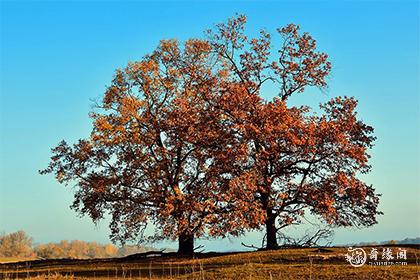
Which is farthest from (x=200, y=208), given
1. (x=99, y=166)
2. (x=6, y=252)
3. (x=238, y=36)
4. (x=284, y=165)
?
(x=6, y=252)

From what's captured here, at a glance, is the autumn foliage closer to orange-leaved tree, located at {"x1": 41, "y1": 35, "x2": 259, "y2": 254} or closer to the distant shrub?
orange-leaved tree, located at {"x1": 41, "y1": 35, "x2": 259, "y2": 254}

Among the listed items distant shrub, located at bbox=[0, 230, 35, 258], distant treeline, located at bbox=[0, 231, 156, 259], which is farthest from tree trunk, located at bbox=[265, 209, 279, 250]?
distant shrub, located at bbox=[0, 230, 35, 258]

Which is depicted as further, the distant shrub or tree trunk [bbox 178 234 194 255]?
the distant shrub

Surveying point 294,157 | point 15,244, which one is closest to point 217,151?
point 294,157

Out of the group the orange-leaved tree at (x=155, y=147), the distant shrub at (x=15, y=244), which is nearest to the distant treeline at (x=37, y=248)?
the distant shrub at (x=15, y=244)

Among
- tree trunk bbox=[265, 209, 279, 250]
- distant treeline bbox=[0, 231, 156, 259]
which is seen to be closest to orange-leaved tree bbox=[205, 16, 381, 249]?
tree trunk bbox=[265, 209, 279, 250]

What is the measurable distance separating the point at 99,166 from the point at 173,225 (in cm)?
534

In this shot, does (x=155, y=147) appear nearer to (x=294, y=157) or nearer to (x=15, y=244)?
(x=294, y=157)

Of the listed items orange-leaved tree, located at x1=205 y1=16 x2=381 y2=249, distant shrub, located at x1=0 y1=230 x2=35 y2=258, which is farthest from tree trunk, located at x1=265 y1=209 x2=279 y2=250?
distant shrub, located at x1=0 y1=230 x2=35 y2=258

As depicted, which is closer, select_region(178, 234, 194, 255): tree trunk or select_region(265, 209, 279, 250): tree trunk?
select_region(265, 209, 279, 250): tree trunk

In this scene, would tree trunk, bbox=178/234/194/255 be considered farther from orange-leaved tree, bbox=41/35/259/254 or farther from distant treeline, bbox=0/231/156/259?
distant treeline, bbox=0/231/156/259

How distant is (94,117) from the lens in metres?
28.7

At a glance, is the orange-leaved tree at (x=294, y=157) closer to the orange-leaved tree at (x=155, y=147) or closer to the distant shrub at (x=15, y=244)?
the orange-leaved tree at (x=155, y=147)

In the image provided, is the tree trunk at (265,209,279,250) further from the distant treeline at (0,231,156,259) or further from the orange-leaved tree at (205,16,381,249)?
the distant treeline at (0,231,156,259)
